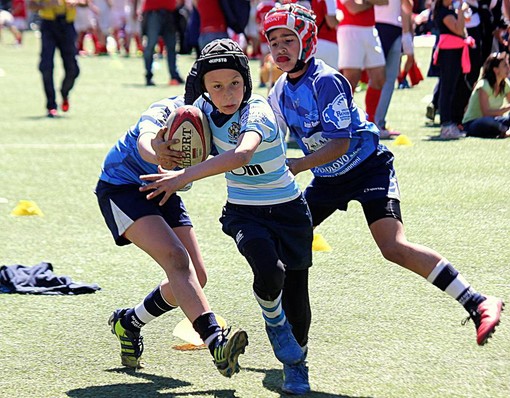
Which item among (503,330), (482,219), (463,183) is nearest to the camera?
(503,330)

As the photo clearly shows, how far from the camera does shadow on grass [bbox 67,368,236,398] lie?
4777 millimetres

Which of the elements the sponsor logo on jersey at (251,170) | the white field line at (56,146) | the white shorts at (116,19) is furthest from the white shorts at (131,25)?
the sponsor logo on jersey at (251,170)

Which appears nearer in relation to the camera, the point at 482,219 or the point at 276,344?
the point at 276,344

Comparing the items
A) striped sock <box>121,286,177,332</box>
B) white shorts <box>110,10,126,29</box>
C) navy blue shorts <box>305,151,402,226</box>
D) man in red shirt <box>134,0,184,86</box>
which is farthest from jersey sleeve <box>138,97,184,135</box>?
white shorts <box>110,10,126,29</box>

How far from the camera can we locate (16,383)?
4945mm

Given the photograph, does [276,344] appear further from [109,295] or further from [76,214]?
[76,214]

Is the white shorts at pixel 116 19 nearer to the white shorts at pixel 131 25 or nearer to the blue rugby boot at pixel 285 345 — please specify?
the white shorts at pixel 131 25

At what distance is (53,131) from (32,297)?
308 inches

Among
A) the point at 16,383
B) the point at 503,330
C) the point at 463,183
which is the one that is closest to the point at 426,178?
the point at 463,183

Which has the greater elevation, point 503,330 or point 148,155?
point 148,155

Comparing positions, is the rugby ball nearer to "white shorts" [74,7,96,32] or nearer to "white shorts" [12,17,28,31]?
"white shorts" [74,7,96,32]

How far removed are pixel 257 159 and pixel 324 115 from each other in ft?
2.16

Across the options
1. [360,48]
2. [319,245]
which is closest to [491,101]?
[360,48]

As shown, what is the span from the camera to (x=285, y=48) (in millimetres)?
5281
